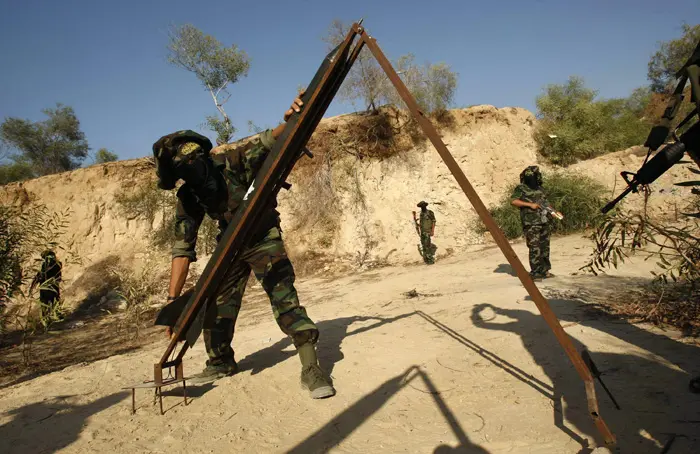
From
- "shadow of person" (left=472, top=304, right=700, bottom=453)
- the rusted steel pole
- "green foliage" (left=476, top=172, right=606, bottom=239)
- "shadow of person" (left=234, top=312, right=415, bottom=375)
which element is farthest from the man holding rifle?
"green foliage" (left=476, top=172, right=606, bottom=239)

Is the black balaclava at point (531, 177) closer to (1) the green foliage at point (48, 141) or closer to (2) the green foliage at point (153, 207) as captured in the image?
(2) the green foliage at point (153, 207)

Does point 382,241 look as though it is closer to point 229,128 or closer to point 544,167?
point 544,167

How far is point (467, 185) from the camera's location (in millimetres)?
1796

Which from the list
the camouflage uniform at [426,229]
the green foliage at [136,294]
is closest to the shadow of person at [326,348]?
the green foliage at [136,294]

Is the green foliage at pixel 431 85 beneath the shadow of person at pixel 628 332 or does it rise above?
above

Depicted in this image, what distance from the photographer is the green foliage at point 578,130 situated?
13.8 metres

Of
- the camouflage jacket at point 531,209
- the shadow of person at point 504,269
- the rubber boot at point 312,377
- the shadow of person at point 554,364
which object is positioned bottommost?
the shadow of person at point 504,269

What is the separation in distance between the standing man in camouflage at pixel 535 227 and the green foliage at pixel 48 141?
27052mm

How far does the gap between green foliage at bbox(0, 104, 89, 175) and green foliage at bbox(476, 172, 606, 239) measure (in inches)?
1015

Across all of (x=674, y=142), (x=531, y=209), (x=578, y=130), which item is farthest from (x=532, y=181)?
(x=578, y=130)

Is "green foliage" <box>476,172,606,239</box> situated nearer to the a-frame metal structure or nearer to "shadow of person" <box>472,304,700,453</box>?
"shadow of person" <box>472,304,700,453</box>

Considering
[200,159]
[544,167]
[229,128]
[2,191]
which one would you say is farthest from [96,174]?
[544,167]

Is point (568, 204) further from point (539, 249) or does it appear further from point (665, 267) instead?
point (665, 267)

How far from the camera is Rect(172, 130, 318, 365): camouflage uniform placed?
9.55ft
